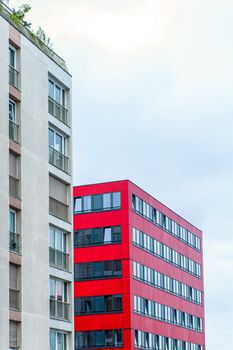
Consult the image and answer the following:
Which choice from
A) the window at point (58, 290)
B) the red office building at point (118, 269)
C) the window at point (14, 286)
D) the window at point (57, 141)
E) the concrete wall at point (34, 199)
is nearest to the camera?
the window at point (14, 286)

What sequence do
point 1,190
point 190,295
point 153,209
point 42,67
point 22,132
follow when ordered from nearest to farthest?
point 1,190 < point 22,132 < point 42,67 < point 153,209 < point 190,295


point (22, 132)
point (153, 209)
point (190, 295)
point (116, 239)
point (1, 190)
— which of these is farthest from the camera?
point (190, 295)

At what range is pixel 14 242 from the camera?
43.1m

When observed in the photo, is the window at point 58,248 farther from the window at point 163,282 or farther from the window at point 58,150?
the window at point 163,282

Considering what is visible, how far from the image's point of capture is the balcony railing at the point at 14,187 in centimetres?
4322

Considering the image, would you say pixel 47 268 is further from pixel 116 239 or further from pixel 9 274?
pixel 116 239

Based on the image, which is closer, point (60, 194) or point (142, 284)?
point (60, 194)

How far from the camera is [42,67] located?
157ft

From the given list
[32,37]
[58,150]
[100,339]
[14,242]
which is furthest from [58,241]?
[100,339]

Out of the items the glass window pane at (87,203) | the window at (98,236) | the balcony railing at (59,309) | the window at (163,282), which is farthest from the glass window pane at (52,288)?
the glass window pane at (87,203)

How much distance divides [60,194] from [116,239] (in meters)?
43.5

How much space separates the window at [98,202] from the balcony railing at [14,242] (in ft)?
162

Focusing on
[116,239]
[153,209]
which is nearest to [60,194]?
[116,239]

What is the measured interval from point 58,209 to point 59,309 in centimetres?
532
